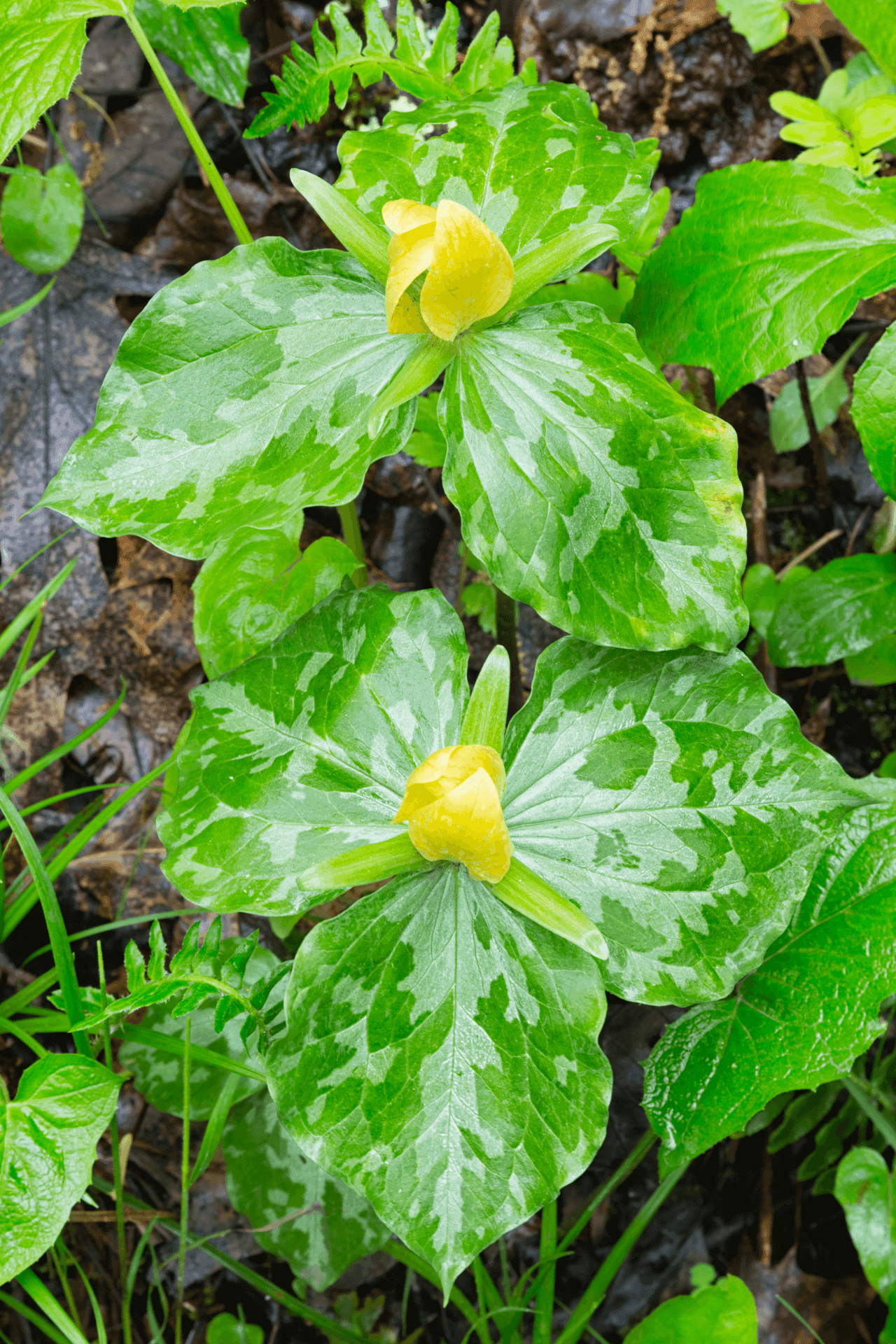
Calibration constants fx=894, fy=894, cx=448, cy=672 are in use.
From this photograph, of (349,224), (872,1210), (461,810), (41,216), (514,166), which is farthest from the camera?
(41,216)

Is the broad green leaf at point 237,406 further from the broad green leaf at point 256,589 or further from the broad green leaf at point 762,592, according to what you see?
the broad green leaf at point 762,592

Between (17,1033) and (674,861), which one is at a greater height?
(674,861)

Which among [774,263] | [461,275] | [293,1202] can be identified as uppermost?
[461,275]

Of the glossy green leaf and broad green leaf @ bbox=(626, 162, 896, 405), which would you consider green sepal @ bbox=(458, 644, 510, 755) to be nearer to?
broad green leaf @ bbox=(626, 162, 896, 405)

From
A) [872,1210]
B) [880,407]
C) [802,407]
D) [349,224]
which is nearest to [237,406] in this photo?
[349,224]

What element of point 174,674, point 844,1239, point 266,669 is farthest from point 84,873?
point 844,1239

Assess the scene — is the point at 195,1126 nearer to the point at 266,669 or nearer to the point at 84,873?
the point at 84,873

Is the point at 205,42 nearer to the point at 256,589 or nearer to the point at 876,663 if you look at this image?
the point at 256,589

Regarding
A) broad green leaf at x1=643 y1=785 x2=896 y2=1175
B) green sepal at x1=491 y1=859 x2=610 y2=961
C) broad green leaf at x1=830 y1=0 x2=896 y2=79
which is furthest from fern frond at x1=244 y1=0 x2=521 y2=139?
broad green leaf at x1=643 y1=785 x2=896 y2=1175

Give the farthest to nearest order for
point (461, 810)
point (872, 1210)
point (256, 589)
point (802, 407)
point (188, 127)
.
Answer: point (802, 407)
point (872, 1210)
point (256, 589)
point (188, 127)
point (461, 810)
